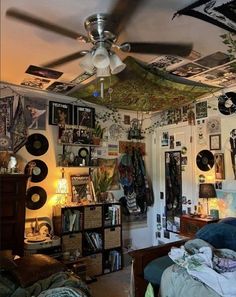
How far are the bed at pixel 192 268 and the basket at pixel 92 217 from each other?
3.49 feet

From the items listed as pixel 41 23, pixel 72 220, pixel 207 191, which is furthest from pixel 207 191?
pixel 41 23

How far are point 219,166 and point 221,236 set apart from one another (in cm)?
103

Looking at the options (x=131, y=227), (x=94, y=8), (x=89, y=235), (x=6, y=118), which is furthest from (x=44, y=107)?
(x=6, y=118)

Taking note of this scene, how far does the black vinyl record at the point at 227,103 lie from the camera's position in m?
2.72

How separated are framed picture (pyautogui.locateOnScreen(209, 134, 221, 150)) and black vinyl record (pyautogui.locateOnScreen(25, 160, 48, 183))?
1.83m

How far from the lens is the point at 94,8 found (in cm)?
128

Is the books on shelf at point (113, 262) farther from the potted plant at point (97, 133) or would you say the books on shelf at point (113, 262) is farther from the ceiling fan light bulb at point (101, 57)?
the ceiling fan light bulb at point (101, 57)

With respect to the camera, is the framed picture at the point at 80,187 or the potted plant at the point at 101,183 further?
the potted plant at the point at 101,183

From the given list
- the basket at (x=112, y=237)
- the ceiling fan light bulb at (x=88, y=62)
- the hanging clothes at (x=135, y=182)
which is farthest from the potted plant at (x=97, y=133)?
the ceiling fan light bulb at (x=88, y=62)

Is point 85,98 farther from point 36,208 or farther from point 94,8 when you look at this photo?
point 94,8

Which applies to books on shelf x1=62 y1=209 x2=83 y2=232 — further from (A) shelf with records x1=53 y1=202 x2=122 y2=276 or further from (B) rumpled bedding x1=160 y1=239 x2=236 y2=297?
(B) rumpled bedding x1=160 y1=239 x2=236 y2=297

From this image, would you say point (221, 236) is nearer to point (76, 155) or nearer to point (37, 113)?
point (76, 155)

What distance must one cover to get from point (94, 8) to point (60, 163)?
1911 mm

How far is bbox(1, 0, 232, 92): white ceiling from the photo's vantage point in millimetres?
1247
